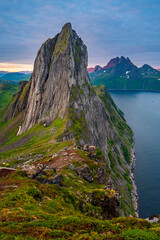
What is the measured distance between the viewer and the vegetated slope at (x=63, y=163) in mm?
18844

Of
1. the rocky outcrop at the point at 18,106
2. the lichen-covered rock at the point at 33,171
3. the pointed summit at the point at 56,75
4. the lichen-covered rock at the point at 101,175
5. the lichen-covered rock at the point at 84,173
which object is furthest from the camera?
the rocky outcrop at the point at 18,106

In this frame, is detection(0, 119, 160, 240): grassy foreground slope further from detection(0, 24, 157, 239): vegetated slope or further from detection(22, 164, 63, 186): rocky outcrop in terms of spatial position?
detection(22, 164, 63, 186): rocky outcrop

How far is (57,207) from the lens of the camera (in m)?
24.6

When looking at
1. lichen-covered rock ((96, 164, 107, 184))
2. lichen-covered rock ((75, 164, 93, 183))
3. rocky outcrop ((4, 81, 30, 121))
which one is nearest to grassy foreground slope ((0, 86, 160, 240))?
lichen-covered rock ((75, 164, 93, 183))

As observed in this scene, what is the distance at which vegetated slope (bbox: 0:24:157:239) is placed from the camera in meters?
18.8

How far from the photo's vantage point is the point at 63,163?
49219mm

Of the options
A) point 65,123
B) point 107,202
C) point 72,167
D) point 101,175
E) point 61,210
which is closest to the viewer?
point 61,210

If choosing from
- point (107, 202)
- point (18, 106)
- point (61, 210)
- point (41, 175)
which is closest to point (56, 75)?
point (18, 106)

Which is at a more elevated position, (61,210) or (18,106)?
(18,106)

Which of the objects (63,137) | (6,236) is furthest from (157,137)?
(6,236)

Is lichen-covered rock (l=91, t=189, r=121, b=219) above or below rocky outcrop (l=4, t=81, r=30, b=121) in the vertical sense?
below

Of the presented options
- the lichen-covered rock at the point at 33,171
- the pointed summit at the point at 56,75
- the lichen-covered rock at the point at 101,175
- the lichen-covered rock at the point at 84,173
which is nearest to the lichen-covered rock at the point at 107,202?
the lichen-covered rock at the point at 84,173

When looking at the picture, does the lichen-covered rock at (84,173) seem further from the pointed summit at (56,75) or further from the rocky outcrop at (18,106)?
the rocky outcrop at (18,106)

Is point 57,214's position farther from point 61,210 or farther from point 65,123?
point 65,123
